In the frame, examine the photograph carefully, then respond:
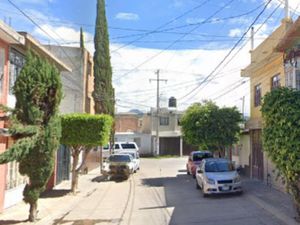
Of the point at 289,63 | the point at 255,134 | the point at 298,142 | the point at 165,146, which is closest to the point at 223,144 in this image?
the point at 255,134

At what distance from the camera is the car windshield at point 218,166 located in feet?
67.6

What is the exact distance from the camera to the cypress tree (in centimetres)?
3856

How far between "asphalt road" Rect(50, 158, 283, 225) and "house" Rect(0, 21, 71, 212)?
8.02ft

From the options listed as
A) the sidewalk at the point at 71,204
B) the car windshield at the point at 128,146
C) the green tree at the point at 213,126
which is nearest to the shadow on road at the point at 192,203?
the sidewalk at the point at 71,204

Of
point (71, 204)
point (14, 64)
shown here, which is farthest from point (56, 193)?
point (14, 64)

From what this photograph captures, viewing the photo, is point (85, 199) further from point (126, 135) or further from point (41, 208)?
point (126, 135)

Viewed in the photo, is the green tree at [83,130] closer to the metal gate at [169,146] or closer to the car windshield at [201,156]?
the car windshield at [201,156]

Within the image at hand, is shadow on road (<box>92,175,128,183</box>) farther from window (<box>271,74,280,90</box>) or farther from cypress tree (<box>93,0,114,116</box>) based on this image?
window (<box>271,74,280,90</box>)

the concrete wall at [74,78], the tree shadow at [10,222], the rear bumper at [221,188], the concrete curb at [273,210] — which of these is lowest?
the tree shadow at [10,222]

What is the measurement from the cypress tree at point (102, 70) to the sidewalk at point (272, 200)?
1990cm

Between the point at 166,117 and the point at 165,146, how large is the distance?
4.26m

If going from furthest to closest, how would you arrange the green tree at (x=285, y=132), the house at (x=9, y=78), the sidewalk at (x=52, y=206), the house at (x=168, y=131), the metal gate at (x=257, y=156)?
the house at (x=168, y=131)
the metal gate at (x=257, y=156)
the house at (x=9, y=78)
the sidewalk at (x=52, y=206)
the green tree at (x=285, y=132)

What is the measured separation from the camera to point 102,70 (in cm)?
3928

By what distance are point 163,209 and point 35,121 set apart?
630 cm
